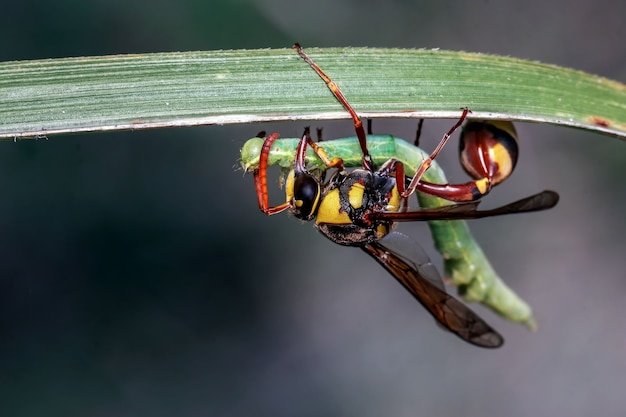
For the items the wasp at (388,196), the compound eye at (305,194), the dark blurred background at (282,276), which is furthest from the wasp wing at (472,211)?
the dark blurred background at (282,276)

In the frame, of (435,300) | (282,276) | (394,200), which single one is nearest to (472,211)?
(394,200)

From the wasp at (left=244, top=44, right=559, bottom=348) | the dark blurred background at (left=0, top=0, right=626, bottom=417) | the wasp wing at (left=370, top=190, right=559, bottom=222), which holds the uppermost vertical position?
the dark blurred background at (left=0, top=0, right=626, bottom=417)

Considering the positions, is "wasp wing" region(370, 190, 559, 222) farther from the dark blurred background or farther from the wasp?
the dark blurred background

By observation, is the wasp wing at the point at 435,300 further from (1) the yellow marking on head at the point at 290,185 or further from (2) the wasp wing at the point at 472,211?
(1) the yellow marking on head at the point at 290,185

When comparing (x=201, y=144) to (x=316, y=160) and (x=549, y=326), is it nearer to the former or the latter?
(x=316, y=160)

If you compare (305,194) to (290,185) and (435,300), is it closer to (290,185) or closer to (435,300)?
(290,185)

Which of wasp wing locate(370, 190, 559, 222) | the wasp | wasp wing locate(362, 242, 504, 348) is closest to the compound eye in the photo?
the wasp
